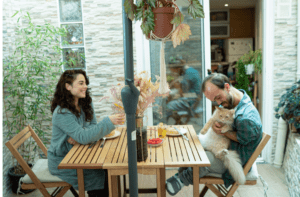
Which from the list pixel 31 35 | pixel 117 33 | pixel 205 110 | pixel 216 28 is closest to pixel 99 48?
pixel 117 33

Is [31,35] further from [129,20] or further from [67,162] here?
[129,20]

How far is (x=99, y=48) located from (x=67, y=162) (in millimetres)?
1677

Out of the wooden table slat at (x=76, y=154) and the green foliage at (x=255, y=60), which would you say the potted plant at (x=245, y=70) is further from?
the wooden table slat at (x=76, y=154)

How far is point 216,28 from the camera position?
5926 mm

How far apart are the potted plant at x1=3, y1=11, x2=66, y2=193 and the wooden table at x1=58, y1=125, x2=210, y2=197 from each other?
3.71ft

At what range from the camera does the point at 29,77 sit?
310 cm

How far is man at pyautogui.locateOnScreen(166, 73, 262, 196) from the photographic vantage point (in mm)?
1851

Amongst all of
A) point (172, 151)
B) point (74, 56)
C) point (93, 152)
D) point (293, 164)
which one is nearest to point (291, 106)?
point (293, 164)

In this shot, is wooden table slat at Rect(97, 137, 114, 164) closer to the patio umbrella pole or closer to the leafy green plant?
the patio umbrella pole

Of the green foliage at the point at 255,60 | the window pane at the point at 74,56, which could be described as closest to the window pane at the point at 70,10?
the window pane at the point at 74,56

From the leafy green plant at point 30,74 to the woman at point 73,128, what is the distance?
33.1 inches

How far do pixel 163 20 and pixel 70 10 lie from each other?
227 centimetres

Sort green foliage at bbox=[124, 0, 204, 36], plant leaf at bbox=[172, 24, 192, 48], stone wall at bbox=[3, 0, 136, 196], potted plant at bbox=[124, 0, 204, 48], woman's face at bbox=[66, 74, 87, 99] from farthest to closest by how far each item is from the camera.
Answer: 1. stone wall at bbox=[3, 0, 136, 196]
2. woman's face at bbox=[66, 74, 87, 99]
3. plant leaf at bbox=[172, 24, 192, 48]
4. potted plant at bbox=[124, 0, 204, 48]
5. green foliage at bbox=[124, 0, 204, 36]

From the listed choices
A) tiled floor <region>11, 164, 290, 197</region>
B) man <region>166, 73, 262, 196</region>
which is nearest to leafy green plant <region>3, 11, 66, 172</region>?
tiled floor <region>11, 164, 290, 197</region>
